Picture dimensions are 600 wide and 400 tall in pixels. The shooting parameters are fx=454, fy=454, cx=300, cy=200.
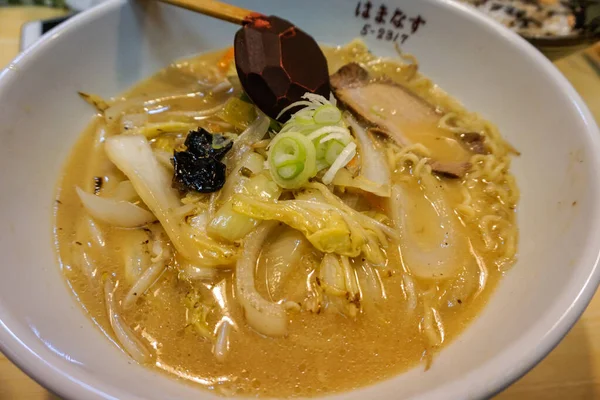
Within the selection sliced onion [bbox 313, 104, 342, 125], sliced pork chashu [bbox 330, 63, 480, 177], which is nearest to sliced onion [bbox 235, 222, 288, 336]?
sliced onion [bbox 313, 104, 342, 125]

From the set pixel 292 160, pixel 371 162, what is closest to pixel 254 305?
pixel 292 160

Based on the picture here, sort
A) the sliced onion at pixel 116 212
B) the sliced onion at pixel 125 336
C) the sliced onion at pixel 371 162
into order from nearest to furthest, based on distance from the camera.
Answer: the sliced onion at pixel 125 336
the sliced onion at pixel 116 212
the sliced onion at pixel 371 162

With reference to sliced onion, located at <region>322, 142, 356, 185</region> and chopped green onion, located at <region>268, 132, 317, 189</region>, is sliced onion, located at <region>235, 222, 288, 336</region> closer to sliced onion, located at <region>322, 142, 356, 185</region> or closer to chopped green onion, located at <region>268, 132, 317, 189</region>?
chopped green onion, located at <region>268, 132, 317, 189</region>

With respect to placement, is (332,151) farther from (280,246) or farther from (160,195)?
(160,195)

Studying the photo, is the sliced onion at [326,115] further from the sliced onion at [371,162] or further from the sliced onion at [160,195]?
the sliced onion at [160,195]

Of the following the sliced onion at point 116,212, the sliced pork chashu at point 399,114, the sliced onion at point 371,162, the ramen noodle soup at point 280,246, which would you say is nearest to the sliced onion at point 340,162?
the ramen noodle soup at point 280,246

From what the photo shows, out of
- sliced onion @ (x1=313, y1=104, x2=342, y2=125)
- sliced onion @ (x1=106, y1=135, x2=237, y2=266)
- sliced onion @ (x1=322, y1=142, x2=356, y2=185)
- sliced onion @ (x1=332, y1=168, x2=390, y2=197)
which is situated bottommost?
sliced onion @ (x1=106, y1=135, x2=237, y2=266)

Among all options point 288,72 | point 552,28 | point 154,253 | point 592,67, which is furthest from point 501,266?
point 552,28
